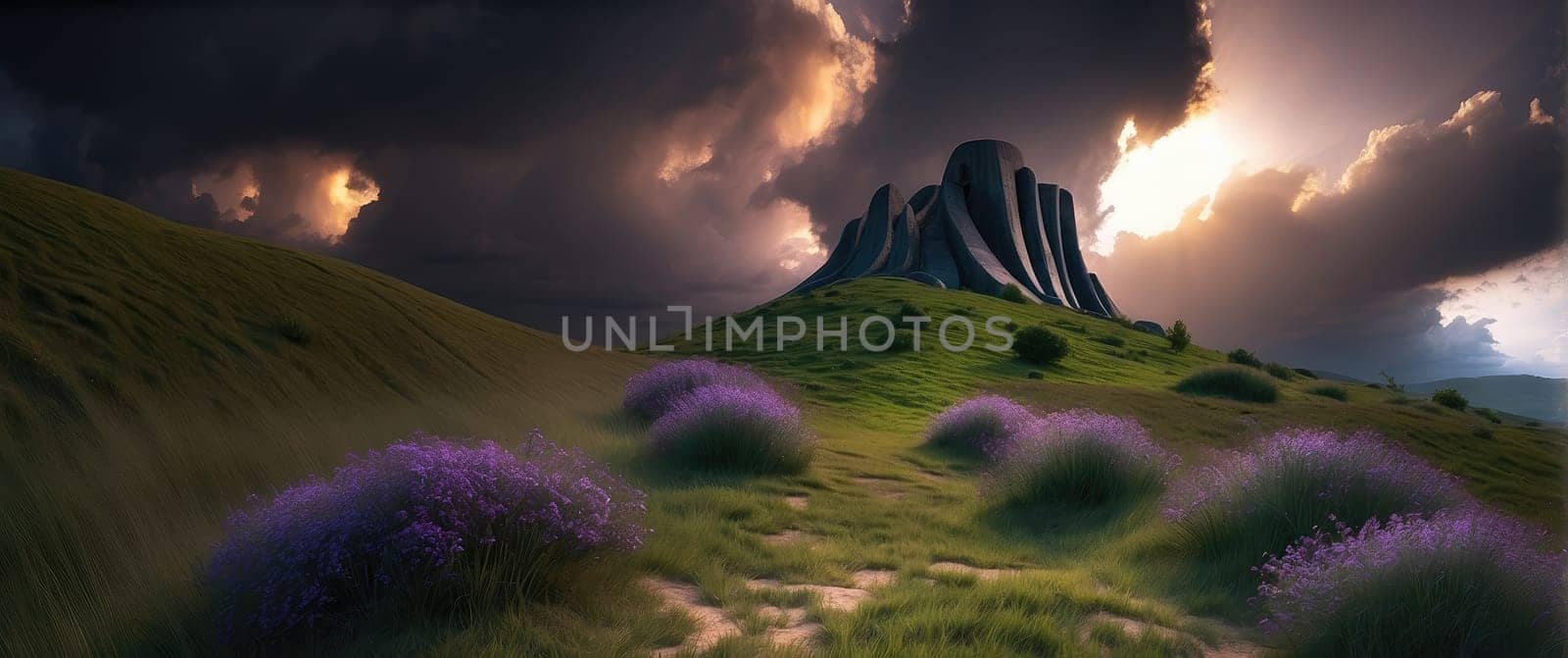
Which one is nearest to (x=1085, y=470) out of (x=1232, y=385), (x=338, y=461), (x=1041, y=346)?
(x=338, y=461)

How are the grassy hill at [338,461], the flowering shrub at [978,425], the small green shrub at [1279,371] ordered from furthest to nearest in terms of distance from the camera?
1. the small green shrub at [1279,371]
2. the flowering shrub at [978,425]
3. the grassy hill at [338,461]

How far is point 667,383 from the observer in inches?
466

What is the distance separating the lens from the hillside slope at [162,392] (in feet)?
10.9

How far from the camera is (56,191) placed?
7070 mm

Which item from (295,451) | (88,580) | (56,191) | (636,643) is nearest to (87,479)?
(88,580)

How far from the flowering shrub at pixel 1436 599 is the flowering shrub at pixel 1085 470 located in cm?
377

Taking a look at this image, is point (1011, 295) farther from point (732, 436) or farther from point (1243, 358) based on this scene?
point (732, 436)

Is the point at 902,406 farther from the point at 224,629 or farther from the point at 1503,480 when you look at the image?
the point at 224,629

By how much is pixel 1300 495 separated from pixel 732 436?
584 cm

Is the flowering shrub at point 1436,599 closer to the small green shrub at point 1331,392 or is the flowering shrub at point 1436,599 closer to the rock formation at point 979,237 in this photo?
the small green shrub at point 1331,392

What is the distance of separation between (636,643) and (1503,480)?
51.7ft

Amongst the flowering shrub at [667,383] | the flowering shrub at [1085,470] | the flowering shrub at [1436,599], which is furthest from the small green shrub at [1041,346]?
the flowering shrub at [1436,599]

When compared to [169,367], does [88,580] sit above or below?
below

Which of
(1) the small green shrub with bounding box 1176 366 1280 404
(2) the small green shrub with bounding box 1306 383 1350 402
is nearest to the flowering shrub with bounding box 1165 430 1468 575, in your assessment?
(1) the small green shrub with bounding box 1176 366 1280 404
